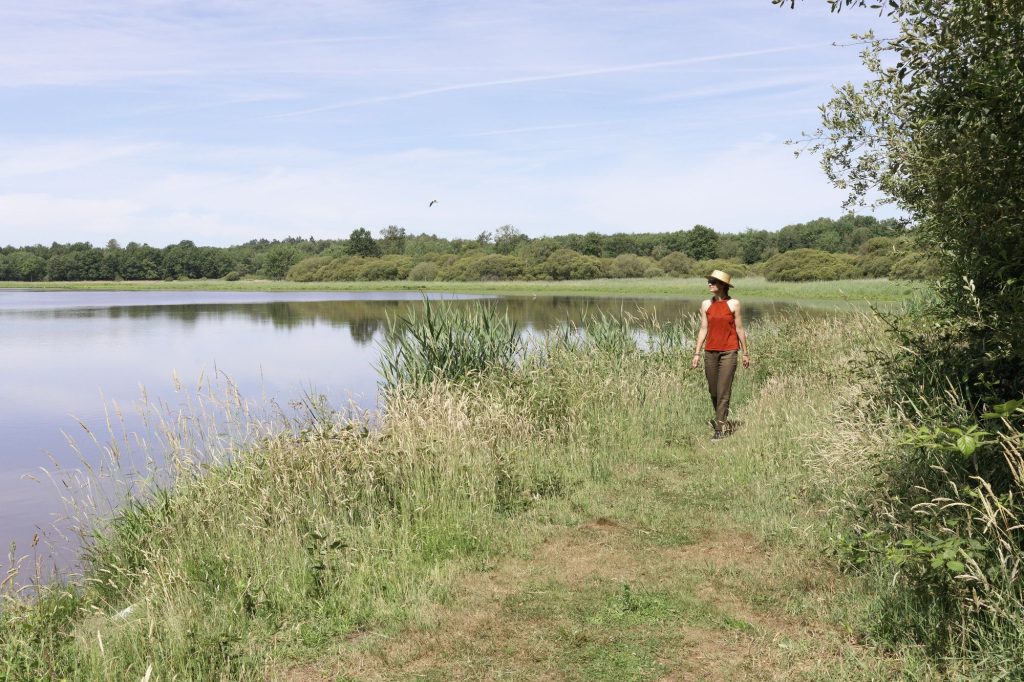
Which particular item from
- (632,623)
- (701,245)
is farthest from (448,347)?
(701,245)

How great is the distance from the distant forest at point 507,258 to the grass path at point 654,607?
1672 inches

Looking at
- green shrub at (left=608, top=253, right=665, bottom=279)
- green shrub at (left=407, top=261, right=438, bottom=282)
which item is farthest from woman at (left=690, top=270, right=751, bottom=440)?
green shrub at (left=407, top=261, right=438, bottom=282)

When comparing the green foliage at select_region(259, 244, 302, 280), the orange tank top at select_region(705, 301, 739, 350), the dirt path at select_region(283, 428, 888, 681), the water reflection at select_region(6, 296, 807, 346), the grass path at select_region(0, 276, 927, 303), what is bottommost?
the water reflection at select_region(6, 296, 807, 346)

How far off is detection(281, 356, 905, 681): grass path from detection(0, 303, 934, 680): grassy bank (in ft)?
0.06

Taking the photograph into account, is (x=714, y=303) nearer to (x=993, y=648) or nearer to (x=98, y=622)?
(x=993, y=648)

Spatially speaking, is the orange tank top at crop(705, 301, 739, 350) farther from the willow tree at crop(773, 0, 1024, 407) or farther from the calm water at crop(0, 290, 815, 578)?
the calm water at crop(0, 290, 815, 578)

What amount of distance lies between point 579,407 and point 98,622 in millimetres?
5628

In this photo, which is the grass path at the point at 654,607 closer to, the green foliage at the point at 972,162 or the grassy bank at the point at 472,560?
the grassy bank at the point at 472,560

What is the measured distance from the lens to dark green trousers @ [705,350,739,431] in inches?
368

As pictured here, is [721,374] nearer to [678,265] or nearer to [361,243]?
[678,265]

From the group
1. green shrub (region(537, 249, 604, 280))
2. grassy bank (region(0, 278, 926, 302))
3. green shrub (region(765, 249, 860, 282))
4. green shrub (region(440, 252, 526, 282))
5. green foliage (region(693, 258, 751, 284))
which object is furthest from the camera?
green shrub (region(440, 252, 526, 282))

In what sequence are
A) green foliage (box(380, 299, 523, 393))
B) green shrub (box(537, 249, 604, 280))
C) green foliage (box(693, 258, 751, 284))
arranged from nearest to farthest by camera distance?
green foliage (box(380, 299, 523, 393))
green foliage (box(693, 258, 751, 284))
green shrub (box(537, 249, 604, 280))

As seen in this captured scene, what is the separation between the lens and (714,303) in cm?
957

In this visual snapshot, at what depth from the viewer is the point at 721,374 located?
30.9 ft
